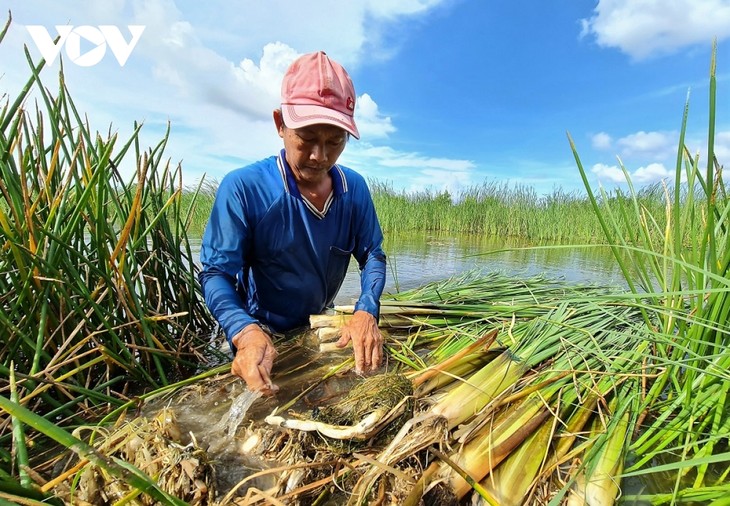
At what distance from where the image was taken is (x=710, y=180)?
109 cm

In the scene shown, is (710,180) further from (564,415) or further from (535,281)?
(535,281)

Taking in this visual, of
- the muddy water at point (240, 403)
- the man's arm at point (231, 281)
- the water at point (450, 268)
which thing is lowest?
the muddy water at point (240, 403)

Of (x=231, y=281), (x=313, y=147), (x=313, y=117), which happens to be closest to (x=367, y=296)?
(x=231, y=281)

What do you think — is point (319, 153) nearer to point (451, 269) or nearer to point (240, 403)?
point (240, 403)

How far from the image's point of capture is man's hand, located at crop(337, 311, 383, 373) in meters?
1.58

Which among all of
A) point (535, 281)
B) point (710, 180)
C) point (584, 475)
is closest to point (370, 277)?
point (584, 475)

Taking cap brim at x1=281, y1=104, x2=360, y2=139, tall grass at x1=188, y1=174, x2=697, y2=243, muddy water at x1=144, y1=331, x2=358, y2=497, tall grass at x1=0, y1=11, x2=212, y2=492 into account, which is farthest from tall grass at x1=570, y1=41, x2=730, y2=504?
tall grass at x1=188, y1=174, x2=697, y2=243

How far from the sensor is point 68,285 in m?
1.36

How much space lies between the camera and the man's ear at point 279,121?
1812 mm

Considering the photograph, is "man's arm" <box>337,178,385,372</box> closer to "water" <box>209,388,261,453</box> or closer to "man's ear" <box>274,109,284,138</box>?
"water" <box>209,388,261,453</box>

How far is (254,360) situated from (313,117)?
0.99 metres

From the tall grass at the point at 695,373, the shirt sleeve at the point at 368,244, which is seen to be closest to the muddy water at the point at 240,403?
the shirt sleeve at the point at 368,244

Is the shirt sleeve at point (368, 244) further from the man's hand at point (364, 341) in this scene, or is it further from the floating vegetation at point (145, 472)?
the floating vegetation at point (145, 472)

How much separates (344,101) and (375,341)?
1055mm
